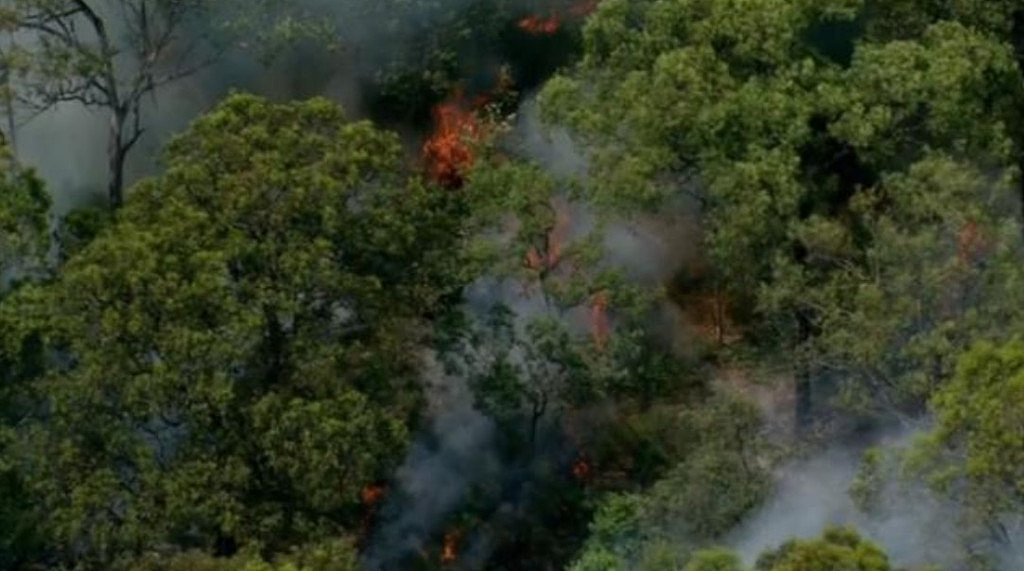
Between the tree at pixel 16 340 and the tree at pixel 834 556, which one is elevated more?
the tree at pixel 16 340

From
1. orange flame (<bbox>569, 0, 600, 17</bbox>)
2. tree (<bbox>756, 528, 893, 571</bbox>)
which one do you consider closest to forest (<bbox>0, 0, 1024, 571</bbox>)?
tree (<bbox>756, 528, 893, 571</bbox>)

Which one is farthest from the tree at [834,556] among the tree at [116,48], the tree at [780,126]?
the tree at [116,48]

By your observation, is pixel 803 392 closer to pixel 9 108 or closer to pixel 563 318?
pixel 563 318

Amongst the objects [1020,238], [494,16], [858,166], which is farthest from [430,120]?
[1020,238]

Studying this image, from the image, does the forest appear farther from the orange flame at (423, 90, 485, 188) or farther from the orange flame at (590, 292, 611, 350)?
the orange flame at (423, 90, 485, 188)

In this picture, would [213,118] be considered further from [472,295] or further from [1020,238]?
[1020,238]

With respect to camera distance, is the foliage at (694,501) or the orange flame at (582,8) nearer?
the foliage at (694,501)

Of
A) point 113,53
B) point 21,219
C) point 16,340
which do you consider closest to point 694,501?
point 16,340

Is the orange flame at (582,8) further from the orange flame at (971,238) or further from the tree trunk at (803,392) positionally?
the orange flame at (971,238)
